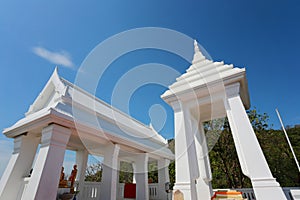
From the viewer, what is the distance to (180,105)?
359 centimetres

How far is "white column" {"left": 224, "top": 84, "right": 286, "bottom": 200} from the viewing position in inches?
87.1

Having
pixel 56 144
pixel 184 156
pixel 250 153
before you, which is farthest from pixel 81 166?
pixel 250 153

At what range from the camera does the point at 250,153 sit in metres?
2.49

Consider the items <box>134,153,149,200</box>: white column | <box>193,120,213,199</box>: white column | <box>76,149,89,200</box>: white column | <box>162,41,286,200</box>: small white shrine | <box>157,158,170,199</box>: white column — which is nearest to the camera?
<box>162,41,286,200</box>: small white shrine

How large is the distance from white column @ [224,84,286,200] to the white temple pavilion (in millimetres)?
4672

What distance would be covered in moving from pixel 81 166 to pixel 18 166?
2.53m

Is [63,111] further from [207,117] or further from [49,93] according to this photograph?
[207,117]

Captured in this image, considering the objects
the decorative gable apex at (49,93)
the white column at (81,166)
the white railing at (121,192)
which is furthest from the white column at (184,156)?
the white column at (81,166)

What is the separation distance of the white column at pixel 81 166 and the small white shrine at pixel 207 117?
18.5 feet

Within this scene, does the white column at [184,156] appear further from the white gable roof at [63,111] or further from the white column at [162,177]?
the white column at [162,177]

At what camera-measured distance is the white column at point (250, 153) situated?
7.26 feet

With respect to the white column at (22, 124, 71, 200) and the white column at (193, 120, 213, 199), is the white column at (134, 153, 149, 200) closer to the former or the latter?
the white column at (22, 124, 71, 200)

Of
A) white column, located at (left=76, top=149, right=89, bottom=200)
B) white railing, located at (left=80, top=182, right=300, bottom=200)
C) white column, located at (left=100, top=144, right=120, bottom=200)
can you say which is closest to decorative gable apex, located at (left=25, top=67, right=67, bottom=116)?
white column, located at (left=76, top=149, right=89, bottom=200)

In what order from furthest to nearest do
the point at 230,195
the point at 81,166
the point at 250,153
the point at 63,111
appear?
the point at 81,166
the point at 63,111
the point at 230,195
the point at 250,153
